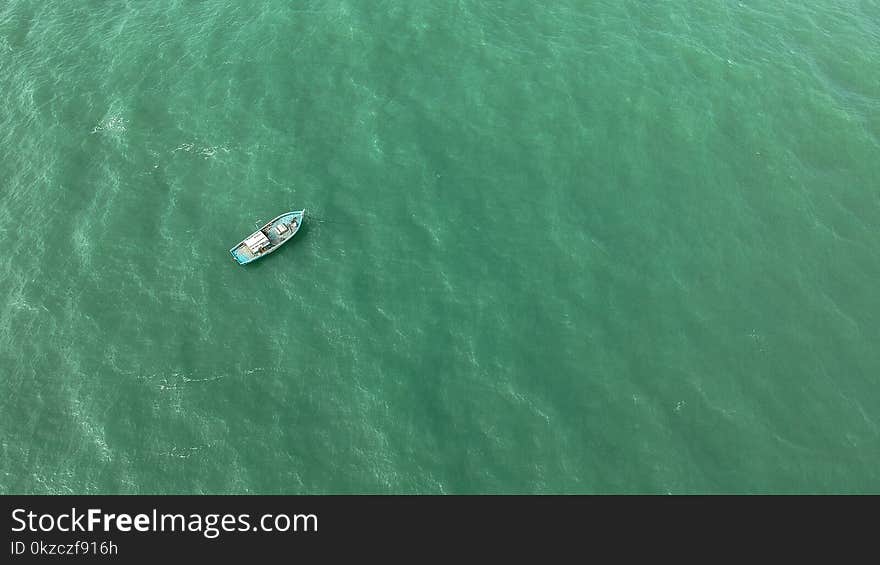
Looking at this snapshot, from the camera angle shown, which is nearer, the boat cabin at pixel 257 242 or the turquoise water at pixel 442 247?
the turquoise water at pixel 442 247

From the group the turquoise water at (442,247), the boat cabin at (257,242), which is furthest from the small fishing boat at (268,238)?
the turquoise water at (442,247)

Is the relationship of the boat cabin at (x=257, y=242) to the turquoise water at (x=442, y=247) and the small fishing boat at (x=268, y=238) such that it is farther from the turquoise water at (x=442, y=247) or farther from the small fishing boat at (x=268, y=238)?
the turquoise water at (x=442, y=247)

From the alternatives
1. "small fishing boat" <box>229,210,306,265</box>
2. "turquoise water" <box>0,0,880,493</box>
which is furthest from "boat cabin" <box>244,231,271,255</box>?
"turquoise water" <box>0,0,880,493</box>

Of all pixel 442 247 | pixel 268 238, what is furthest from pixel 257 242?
pixel 442 247

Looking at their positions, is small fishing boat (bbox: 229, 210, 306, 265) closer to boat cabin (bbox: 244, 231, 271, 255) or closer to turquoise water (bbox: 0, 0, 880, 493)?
boat cabin (bbox: 244, 231, 271, 255)

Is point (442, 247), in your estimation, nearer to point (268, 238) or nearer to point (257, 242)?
point (268, 238)

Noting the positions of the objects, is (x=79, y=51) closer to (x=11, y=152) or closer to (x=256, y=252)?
(x=11, y=152)
